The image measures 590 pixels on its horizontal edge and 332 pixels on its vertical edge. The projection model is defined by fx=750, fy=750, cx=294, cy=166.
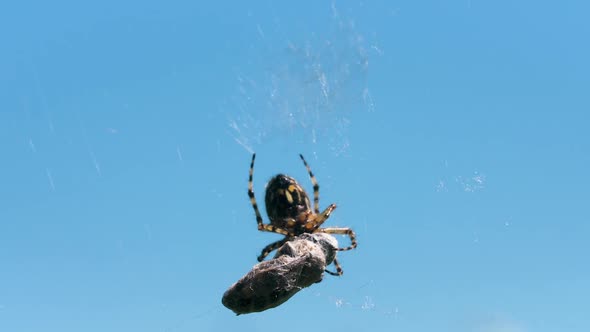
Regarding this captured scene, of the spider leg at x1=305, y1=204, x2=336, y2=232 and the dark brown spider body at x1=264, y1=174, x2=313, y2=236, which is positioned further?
the spider leg at x1=305, y1=204, x2=336, y2=232

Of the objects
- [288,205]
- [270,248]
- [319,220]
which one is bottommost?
[270,248]

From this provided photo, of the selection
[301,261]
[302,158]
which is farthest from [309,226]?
[301,261]

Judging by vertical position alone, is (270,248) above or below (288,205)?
below

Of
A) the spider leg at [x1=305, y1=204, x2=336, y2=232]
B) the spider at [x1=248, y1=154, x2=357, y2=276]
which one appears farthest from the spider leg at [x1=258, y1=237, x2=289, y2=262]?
the spider leg at [x1=305, y1=204, x2=336, y2=232]

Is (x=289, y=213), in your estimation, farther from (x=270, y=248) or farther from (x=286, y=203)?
(x=270, y=248)

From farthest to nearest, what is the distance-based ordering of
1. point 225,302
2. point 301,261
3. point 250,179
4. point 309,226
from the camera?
point 250,179
point 309,226
point 301,261
point 225,302

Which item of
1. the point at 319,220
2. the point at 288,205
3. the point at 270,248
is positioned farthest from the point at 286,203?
the point at 270,248

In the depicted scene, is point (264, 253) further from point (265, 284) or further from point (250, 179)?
point (265, 284)

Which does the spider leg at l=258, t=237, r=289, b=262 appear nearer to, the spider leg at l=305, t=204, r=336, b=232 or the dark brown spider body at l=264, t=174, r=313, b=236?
the dark brown spider body at l=264, t=174, r=313, b=236
